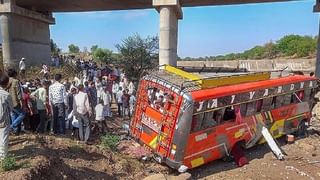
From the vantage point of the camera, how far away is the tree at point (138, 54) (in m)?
26.7

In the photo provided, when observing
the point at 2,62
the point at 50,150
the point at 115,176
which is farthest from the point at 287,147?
the point at 2,62

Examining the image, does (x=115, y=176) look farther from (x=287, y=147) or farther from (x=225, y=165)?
(x=287, y=147)

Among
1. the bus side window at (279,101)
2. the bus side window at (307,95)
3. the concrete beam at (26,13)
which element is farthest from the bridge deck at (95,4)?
the bus side window at (279,101)

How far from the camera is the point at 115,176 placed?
9.10m

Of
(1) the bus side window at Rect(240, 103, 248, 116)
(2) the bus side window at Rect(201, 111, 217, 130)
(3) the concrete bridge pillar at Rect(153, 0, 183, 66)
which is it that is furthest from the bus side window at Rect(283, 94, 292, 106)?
→ (3) the concrete bridge pillar at Rect(153, 0, 183, 66)

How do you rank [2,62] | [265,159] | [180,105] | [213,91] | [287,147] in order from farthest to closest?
1. [2,62]
2. [287,147]
3. [265,159]
4. [213,91]
5. [180,105]

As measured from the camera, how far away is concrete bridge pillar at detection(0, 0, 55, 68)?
72.7ft

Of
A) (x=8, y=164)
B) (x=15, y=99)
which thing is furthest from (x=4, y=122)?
(x=15, y=99)

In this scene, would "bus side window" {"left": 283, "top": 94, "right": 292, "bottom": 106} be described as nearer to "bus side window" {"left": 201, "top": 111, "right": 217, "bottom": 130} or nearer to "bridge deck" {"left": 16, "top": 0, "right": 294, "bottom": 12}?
"bus side window" {"left": 201, "top": 111, "right": 217, "bottom": 130}

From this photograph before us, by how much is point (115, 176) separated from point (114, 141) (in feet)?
6.69

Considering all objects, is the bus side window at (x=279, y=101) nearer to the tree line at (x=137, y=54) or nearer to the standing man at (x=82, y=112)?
the standing man at (x=82, y=112)

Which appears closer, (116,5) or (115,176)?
(115,176)

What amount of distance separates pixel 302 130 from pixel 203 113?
6.55 m

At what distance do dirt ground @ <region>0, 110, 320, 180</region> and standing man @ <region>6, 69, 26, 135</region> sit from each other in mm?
390
